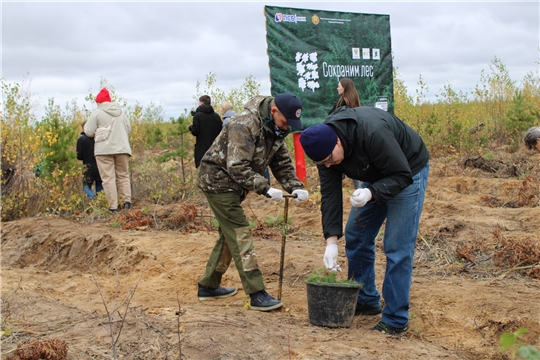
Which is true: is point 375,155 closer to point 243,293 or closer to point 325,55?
point 243,293

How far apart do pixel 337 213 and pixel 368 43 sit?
7107mm

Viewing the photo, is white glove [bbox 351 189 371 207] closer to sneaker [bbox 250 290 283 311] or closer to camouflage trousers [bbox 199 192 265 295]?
camouflage trousers [bbox 199 192 265 295]

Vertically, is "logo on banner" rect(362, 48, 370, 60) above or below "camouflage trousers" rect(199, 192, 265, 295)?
above

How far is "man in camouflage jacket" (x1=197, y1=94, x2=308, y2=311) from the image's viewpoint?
4.73 meters

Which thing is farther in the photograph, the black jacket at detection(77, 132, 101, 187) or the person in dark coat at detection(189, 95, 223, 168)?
the black jacket at detection(77, 132, 101, 187)

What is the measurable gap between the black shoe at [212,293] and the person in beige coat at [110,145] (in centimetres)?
509

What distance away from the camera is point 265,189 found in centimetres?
475

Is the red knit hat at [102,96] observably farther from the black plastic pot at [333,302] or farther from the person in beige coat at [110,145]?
the black plastic pot at [333,302]

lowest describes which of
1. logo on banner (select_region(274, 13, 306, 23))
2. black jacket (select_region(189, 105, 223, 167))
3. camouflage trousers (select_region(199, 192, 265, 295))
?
camouflage trousers (select_region(199, 192, 265, 295))

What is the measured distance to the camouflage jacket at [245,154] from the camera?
4.73 m

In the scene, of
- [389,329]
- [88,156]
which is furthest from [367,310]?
[88,156]

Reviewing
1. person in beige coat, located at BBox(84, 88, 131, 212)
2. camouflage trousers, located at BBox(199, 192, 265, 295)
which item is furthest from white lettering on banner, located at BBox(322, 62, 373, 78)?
camouflage trousers, located at BBox(199, 192, 265, 295)

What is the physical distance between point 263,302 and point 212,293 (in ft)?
2.71

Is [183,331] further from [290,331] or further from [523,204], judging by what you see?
[523,204]
